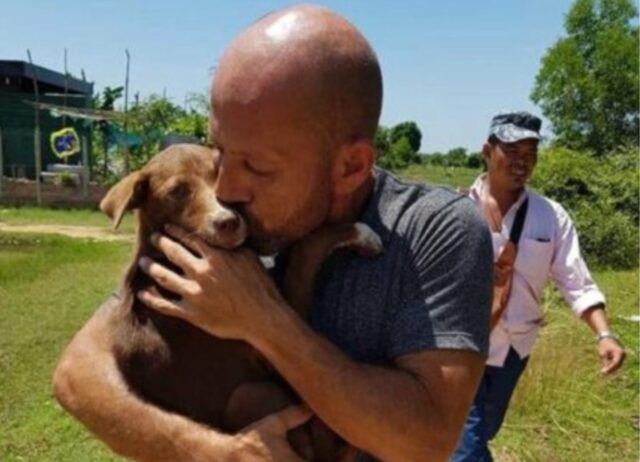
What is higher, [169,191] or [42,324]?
[169,191]

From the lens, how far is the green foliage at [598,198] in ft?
51.2

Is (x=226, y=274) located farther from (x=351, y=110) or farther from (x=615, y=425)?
(x=615, y=425)

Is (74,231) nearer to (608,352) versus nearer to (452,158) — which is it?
(608,352)

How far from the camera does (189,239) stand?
2.17m

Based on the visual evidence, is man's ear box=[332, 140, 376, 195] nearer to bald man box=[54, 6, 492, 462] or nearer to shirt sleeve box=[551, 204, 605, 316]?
bald man box=[54, 6, 492, 462]

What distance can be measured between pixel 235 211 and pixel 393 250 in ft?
1.23

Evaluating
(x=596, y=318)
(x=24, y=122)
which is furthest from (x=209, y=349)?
(x=24, y=122)

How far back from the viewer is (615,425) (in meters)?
6.79

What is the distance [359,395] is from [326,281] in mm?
343

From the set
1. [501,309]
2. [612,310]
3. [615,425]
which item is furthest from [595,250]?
[501,309]

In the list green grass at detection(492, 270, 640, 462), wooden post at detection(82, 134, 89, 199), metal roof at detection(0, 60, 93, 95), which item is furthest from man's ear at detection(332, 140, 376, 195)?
metal roof at detection(0, 60, 93, 95)

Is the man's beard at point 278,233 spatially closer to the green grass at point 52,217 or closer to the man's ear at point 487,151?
the man's ear at point 487,151

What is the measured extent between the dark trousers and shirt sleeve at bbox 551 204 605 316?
0.43 metres

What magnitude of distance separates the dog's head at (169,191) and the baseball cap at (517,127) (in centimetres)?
255
